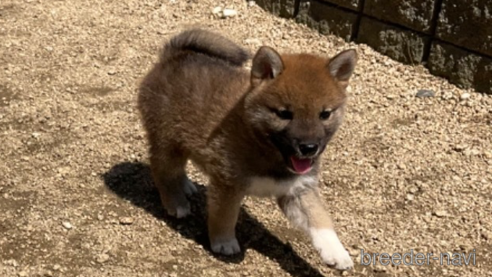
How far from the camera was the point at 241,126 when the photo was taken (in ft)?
11.4

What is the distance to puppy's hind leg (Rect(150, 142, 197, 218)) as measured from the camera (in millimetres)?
3875

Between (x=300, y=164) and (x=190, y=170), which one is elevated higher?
(x=300, y=164)

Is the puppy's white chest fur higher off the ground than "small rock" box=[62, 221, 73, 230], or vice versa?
the puppy's white chest fur

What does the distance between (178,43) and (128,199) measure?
93 centimetres

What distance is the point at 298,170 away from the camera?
336 cm

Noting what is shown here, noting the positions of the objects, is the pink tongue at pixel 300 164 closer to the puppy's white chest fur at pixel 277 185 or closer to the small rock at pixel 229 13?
the puppy's white chest fur at pixel 277 185

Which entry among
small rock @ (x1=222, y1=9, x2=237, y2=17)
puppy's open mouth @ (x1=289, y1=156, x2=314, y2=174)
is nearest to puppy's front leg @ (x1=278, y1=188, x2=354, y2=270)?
puppy's open mouth @ (x1=289, y1=156, x2=314, y2=174)

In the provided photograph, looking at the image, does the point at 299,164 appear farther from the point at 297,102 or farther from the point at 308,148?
the point at 297,102

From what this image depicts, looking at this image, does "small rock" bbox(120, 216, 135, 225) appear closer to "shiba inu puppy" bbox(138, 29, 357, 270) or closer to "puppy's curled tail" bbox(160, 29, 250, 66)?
"shiba inu puppy" bbox(138, 29, 357, 270)

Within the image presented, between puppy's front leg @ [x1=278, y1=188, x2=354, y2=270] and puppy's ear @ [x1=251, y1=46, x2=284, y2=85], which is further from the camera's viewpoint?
puppy's front leg @ [x1=278, y1=188, x2=354, y2=270]

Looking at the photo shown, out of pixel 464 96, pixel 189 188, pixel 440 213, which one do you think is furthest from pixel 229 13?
pixel 440 213

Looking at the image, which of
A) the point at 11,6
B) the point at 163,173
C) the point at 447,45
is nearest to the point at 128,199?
the point at 163,173

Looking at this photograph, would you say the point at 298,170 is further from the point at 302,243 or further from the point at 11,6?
the point at 11,6

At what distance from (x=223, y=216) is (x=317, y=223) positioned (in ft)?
1.51
